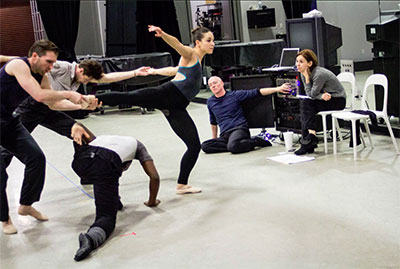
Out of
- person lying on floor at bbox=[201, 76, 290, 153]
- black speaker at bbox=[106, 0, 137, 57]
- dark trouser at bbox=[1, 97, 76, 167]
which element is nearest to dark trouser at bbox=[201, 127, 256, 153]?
person lying on floor at bbox=[201, 76, 290, 153]

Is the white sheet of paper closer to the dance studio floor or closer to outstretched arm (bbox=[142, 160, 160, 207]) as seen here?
the dance studio floor

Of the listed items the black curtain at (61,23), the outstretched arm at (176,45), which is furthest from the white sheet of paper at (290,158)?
the black curtain at (61,23)

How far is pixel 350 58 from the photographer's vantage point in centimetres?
718

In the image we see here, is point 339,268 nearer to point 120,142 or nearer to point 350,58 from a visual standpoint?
point 120,142

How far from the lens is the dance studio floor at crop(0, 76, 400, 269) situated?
136 inches

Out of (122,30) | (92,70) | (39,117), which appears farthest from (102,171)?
(122,30)

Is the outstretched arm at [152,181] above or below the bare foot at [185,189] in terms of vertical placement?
above

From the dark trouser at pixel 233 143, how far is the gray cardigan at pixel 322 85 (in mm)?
891

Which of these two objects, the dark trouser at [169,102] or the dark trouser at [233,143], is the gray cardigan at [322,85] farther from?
the dark trouser at [169,102]

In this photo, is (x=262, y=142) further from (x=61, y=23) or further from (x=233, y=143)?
(x=61, y=23)

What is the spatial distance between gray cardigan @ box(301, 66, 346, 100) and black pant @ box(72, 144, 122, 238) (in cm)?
265

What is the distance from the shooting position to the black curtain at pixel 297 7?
30.9ft

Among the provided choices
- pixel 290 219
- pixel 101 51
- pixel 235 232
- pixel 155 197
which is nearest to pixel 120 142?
pixel 155 197

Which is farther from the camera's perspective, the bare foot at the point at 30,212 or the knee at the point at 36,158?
the bare foot at the point at 30,212
